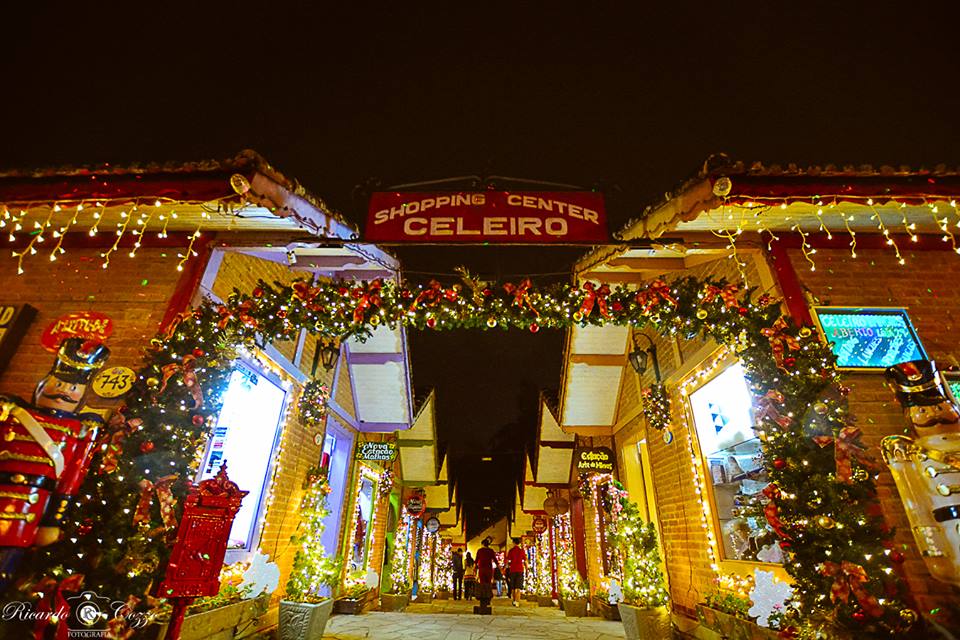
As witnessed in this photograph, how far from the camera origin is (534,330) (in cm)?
470

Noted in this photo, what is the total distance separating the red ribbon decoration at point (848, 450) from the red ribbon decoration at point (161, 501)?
17.8ft

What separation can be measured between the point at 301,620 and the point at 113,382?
3.55 meters

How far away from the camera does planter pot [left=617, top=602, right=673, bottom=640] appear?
218 inches

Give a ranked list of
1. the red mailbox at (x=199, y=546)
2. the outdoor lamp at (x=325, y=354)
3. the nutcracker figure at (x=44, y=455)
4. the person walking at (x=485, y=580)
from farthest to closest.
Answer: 1. the person walking at (x=485, y=580)
2. the outdoor lamp at (x=325, y=354)
3. the red mailbox at (x=199, y=546)
4. the nutcracker figure at (x=44, y=455)

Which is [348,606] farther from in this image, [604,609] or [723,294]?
[723,294]

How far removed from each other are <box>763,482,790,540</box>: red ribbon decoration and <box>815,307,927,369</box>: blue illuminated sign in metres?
1.60

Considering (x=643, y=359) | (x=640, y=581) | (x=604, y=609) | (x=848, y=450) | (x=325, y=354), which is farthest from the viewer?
(x=604, y=609)

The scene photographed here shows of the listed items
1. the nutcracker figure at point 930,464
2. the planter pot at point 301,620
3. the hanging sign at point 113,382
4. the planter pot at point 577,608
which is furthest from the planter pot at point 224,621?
the planter pot at point 577,608

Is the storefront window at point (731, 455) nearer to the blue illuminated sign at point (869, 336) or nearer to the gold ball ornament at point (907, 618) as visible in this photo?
the blue illuminated sign at point (869, 336)

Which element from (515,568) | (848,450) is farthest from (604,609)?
(848,450)

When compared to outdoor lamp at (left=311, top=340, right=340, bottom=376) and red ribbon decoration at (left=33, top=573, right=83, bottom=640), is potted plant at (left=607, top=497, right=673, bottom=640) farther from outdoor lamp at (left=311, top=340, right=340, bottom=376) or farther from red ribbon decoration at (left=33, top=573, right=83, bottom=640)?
red ribbon decoration at (left=33, top=573, right=83, bottom=640)

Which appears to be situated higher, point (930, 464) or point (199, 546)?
point (930, 464)

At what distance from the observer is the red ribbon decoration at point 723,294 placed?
4230 mm

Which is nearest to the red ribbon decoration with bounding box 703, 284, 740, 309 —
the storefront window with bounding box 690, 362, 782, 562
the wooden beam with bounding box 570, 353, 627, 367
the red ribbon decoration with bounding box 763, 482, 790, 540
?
the storefront window with bounding box 690, 362, 782, 562
